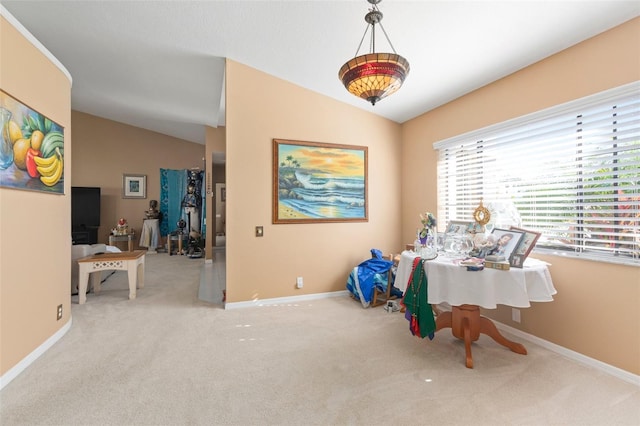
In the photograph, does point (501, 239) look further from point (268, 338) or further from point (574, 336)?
point (268, 338)

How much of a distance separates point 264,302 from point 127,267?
1872mm

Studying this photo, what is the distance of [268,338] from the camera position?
2740 mm

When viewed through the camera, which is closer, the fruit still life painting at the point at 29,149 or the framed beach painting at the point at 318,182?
the fruit still life painting at the point at 29,149

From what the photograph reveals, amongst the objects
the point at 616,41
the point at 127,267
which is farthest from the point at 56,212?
the point at 616,41

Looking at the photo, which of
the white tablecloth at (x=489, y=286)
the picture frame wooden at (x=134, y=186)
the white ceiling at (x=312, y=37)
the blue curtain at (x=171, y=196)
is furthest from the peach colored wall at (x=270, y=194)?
the picture frame wooden at (x=134, y=186)

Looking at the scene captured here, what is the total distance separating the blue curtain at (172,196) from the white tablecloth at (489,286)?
22.9 ft

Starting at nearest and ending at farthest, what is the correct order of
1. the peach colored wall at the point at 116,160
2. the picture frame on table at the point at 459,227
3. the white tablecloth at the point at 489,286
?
the white tablecloth at the point at 489,286 < the picture frame on table at the point at 459,227 < the peach colored wall at the point at 116,160

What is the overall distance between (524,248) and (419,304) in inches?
35.8

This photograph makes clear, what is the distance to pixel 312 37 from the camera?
9.23 feet

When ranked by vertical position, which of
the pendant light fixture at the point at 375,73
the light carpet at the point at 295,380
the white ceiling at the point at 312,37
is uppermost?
the white ceiling at the point at 312,37

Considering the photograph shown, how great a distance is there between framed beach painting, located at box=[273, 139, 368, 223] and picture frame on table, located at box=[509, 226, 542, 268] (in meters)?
2.07

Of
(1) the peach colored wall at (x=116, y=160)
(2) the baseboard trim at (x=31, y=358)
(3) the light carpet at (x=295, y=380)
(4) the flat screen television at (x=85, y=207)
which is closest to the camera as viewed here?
(3) the light carpet at (x=295, y=380)

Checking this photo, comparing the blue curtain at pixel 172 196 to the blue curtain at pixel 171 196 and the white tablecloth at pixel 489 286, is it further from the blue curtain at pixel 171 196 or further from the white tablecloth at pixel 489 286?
the white tablecloth at pixel 489 286

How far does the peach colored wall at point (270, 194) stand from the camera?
3539 mm
